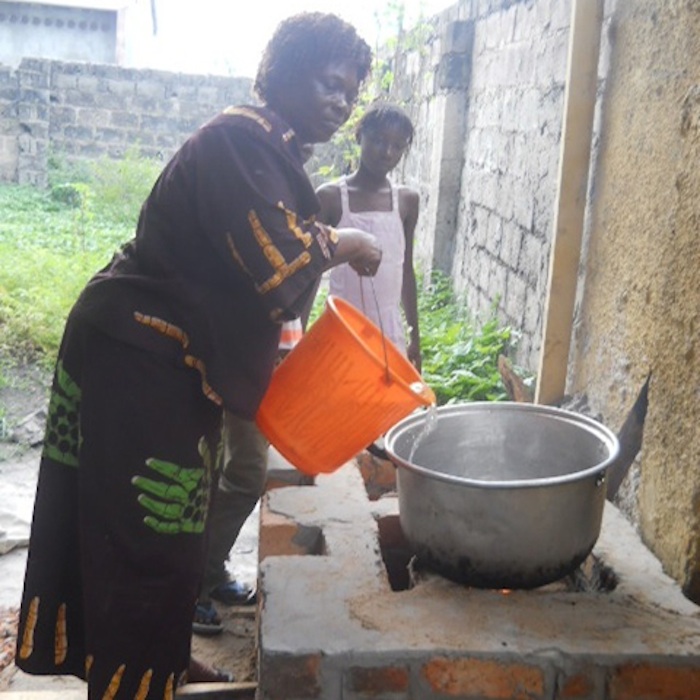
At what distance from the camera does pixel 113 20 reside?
70.8 ft

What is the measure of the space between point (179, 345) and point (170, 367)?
0.17 feet

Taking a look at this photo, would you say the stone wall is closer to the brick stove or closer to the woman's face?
the woman's face

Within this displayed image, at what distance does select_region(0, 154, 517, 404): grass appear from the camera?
4469mm

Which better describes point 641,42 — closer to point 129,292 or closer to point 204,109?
point 129,292

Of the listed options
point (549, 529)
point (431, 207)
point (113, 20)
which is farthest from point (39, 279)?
point (113, 20)

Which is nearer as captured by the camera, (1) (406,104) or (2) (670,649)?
(2) (670,649)

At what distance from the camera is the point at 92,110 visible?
13.6 m

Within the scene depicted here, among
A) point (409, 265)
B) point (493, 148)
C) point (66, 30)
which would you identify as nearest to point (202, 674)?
point (409, 265)

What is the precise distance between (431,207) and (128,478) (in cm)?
490

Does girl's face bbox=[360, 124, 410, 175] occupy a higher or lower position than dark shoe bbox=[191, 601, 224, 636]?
higher

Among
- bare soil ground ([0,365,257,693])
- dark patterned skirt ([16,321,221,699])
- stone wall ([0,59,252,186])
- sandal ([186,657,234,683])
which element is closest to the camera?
dark patterned skirt ([16,321,221,699])

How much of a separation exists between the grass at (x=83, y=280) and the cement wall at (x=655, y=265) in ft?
4.95

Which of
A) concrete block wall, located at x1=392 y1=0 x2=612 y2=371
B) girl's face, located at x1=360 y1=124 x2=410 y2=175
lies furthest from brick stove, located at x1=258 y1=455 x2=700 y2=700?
girl's face, located at x1=360 y1=124 x2=410 y2=175

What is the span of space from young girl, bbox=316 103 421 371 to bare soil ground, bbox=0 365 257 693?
3.65 ft
